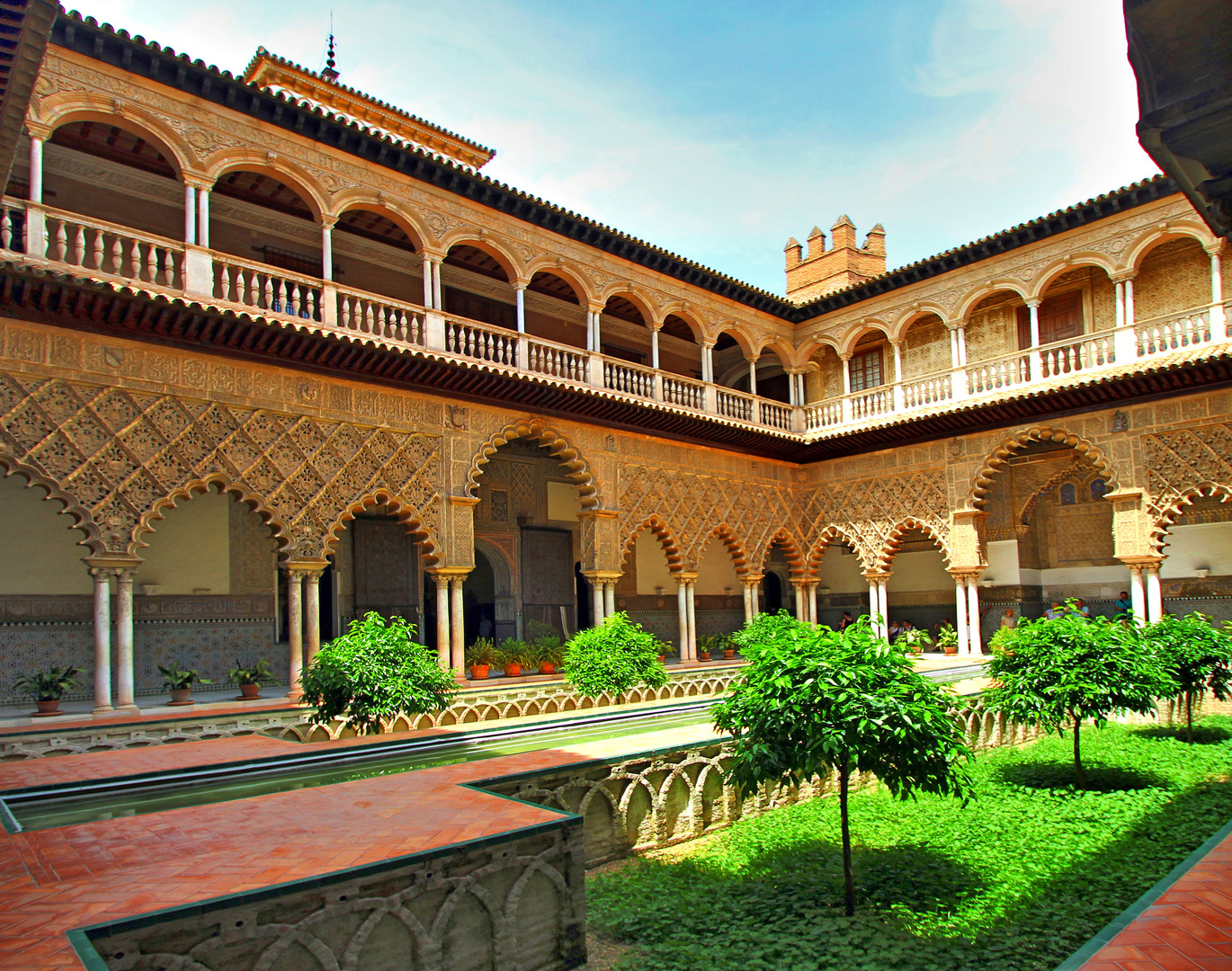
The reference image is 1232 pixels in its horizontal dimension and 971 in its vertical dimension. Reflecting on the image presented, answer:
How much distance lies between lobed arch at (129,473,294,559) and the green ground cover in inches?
251

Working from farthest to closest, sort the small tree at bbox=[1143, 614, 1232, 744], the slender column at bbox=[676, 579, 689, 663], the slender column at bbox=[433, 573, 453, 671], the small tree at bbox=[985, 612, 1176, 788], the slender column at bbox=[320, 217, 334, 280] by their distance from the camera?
1. the slender column at bbox=[676, 579, 689, 663]
2. the slender column at bbox=[433, 573, 453, 671]
3. the slender column at bbox=[320, 217, 334, 280]
4. the small tree at bbox=[1143, 614, 1232, 744]
5. the small tree at bbox=[985, 612, 1176, 788]

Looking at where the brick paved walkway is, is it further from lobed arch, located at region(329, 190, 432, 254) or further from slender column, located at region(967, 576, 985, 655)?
slender column, located at region(967, 576, 985, 655)

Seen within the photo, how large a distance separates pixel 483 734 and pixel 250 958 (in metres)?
4.26

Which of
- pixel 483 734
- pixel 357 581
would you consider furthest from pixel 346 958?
pixel 357 581

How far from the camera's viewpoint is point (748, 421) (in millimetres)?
15656

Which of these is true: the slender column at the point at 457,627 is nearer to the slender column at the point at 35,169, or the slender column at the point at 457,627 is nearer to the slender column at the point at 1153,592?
the slender column at the point at 35,169

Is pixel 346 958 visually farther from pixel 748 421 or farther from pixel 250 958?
pixel 748 421

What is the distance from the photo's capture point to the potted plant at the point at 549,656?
41.3ft

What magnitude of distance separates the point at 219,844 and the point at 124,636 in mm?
6301

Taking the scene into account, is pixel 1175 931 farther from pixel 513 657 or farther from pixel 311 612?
pixel 513 657

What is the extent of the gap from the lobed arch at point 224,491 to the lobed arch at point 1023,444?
11.0m

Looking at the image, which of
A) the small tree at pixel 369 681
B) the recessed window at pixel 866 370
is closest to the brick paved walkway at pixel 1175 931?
the small tree at pixel 369 681

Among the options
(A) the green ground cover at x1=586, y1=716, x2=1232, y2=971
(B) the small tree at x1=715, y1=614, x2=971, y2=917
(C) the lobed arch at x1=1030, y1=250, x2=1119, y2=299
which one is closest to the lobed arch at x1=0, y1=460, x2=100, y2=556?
(A) the green ground cover at x1=586, y1=716, x2=1232, y2=971

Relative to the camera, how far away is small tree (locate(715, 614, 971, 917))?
4.59 metres
